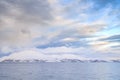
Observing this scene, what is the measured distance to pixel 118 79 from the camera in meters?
62.5

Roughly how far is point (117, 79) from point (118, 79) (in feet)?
1.05

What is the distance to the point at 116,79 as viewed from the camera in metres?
62.4

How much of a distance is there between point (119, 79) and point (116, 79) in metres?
0.96

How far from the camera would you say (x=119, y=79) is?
62.3 m

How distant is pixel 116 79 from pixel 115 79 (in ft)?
1.11

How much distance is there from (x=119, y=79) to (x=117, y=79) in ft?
2.05

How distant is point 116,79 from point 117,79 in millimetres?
351

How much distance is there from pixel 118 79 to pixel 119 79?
32 centimetres

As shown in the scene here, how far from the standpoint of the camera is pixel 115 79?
205 ft

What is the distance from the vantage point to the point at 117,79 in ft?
205
